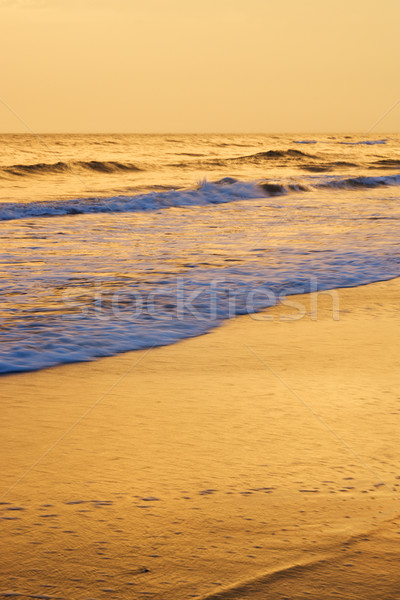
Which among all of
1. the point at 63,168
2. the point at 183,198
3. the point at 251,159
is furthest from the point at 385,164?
the point at 183,198

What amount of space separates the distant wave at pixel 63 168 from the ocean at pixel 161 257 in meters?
3.60

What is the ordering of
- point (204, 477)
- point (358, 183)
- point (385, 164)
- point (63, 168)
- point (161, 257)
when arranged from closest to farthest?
point (204, 477) < point (161, 257) < point (358, 183) < point (63, 168) < point (385, 164)

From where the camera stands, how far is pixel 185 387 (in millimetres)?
3311

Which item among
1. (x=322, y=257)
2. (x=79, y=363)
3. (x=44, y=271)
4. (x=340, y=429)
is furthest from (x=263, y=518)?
(x=322, y=257)

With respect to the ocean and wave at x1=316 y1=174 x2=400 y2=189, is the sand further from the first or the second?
wave at x1=316 y1=174 x2=400 y2=189

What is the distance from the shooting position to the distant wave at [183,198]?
12.7 metres

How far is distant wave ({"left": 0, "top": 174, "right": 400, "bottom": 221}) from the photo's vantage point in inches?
501

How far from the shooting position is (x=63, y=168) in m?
23.5

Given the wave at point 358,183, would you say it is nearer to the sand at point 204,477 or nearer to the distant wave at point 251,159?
the distant wave at point 251,159

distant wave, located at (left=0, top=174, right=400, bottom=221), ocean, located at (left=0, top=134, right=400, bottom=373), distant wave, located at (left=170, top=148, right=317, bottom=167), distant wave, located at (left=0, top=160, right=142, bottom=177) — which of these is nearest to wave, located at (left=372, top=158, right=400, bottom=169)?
distant wave, located at (left=170, top=148, right=317, bottom=167)

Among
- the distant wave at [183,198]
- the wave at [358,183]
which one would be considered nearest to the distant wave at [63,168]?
the distant wave at [183,198]

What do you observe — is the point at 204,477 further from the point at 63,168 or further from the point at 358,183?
the point at 63,168

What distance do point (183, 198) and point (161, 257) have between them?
27.2 feet

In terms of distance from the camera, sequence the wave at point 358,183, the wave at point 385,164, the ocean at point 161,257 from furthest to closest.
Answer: the wave at point 385,164
the wave at point 358,183
the ocean at point 161,257
